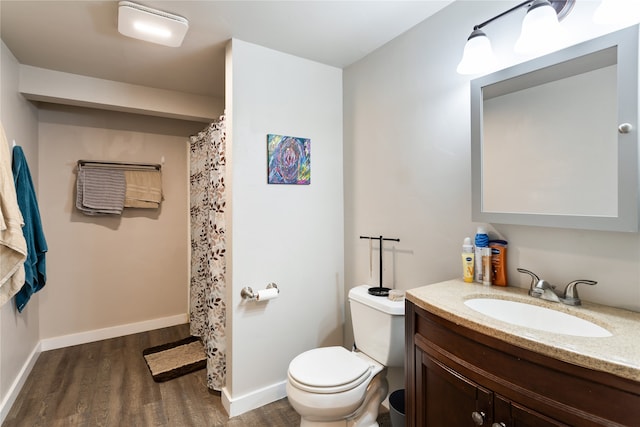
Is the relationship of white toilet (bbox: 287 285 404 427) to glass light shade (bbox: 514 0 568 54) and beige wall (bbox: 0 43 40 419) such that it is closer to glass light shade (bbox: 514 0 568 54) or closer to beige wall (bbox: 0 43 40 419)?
glass light shade (bbox: 514 0 568 54)

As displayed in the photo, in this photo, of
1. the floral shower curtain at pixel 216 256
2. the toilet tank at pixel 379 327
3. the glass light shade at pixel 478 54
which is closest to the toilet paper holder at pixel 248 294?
the floral shower curtain at pixel 216 256

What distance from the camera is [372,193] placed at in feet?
7.07

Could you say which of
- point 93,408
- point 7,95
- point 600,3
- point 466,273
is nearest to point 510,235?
point 466,273

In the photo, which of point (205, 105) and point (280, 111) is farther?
point (205, 105)

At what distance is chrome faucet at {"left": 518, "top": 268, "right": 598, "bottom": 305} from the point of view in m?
1.14

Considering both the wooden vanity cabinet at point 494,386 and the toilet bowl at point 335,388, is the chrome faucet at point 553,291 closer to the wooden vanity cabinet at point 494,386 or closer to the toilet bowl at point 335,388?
the wooden vanity cabinet at point 494,386

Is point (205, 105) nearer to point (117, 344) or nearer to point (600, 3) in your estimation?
point (117, 344)

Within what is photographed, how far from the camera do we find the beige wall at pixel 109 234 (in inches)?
113

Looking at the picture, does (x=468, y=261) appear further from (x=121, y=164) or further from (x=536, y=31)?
(x=121, y=164)

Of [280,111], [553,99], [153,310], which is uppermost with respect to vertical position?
[280,111]

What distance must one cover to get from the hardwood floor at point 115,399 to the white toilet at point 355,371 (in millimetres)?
379

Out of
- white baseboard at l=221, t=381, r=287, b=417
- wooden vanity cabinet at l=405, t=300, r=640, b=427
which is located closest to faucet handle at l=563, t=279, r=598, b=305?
wooden vanity cabinet at l=405, t=300, r=640, b=427

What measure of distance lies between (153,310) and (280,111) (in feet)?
8.37

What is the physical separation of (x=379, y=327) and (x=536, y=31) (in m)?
1.47
